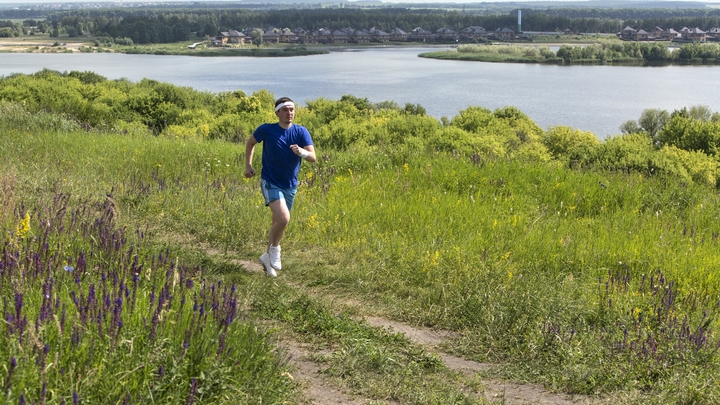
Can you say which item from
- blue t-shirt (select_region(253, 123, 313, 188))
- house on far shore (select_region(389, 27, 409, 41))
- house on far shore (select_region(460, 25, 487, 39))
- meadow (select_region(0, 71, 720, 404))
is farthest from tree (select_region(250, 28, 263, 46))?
blue t-shirt (select_region(253, 123, 313, 188))

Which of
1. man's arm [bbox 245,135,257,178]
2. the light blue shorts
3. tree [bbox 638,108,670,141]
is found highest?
man's arm [bbox 245,135,257,178]

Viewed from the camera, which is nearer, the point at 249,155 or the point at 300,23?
the point at 249,155

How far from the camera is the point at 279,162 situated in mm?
5637

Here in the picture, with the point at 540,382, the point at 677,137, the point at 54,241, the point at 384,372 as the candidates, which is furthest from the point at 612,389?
the point at 677,137

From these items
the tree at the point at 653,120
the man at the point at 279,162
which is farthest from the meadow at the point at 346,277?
the tree at the point at 653,120

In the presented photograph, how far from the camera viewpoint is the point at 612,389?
3873mm

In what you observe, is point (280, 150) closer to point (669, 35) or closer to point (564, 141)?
point (564, 141)

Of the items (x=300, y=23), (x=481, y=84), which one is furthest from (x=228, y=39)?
(x=481, y=84)

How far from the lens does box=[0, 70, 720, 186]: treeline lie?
41.0ft

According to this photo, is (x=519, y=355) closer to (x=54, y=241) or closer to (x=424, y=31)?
(x=54, y=241)

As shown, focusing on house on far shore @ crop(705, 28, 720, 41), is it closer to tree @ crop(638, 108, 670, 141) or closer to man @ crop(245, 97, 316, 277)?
tree @ crop(638, 108, 670, 141)

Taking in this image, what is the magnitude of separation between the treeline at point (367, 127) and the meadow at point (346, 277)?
1719mm

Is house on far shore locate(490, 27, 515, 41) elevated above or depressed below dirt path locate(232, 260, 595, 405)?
above

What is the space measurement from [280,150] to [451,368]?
2.30 m
